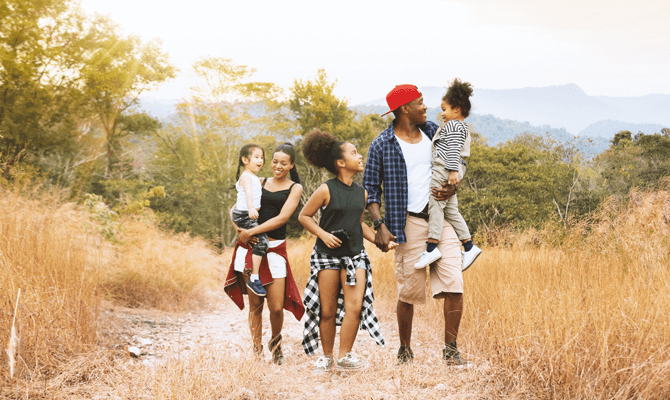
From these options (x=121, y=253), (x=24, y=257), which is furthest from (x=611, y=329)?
(x=121, y=253)

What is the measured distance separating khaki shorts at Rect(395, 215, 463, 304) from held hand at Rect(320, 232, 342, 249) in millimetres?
552

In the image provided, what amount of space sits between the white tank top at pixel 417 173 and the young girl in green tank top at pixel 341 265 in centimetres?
37

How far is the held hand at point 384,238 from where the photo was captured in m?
3.56

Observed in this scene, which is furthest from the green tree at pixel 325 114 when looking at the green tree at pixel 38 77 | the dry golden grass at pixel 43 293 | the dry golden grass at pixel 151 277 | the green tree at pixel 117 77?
the dry golden grass at pixel 43 293

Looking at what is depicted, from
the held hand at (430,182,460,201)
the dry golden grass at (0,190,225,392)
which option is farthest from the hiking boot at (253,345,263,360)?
the held hand at (430,182,460,201)

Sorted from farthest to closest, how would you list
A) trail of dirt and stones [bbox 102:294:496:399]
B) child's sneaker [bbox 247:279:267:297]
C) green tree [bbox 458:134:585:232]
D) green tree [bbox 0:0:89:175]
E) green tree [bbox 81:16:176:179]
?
green tree [bbox 81:16:176:179]
green tree [bbox 458:134:585:232]
green tree [bbox 0:0:89:175]
child's sneaker [bbox 247:279:267:297]
trail of dirt and stones [bbox 102:294:496:399]

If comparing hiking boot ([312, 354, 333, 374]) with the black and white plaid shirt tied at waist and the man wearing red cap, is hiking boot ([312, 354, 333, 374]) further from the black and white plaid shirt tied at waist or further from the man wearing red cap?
the man wearing red cap

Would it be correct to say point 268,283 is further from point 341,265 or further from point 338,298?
point 341,265

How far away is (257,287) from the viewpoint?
380 centimetres

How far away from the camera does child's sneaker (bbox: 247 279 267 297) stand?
149 inches

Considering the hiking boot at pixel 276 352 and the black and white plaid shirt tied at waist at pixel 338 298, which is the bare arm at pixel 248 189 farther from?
the hiking boot at pixel 276 352

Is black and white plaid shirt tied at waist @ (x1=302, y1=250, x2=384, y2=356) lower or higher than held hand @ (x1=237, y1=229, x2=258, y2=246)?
lower

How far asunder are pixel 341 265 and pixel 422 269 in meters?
0.65

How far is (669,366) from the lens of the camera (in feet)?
8.45
